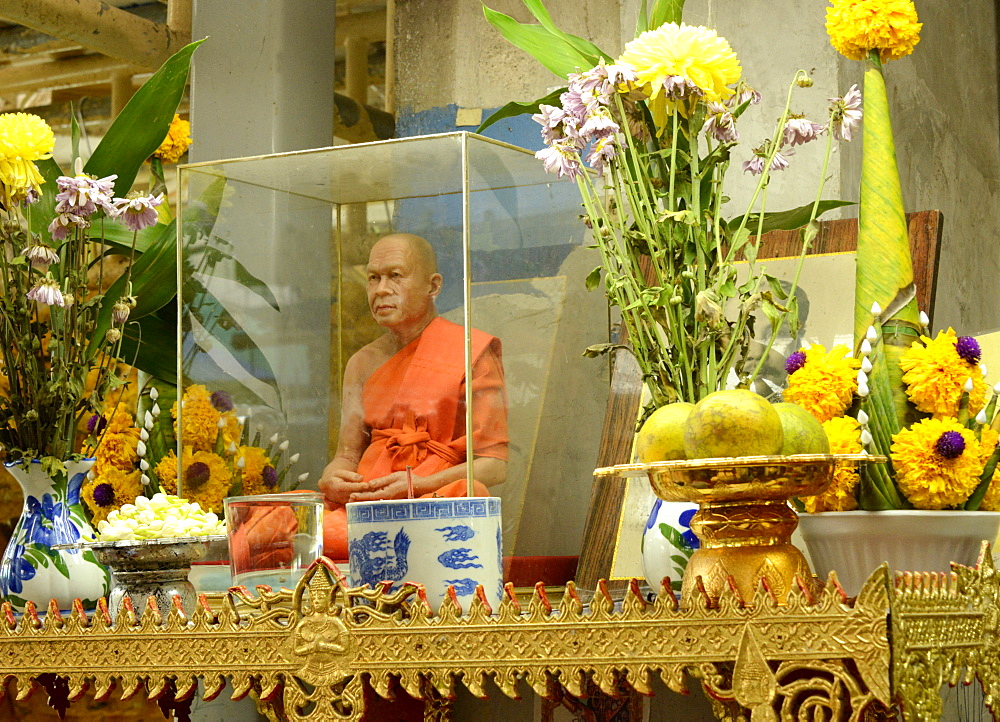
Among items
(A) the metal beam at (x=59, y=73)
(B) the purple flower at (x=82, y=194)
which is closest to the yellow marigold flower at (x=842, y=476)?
(B) the purple flower at (x=82, y=194)

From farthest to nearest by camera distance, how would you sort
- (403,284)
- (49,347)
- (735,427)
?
(49,347)
(403,284)
(735,427)

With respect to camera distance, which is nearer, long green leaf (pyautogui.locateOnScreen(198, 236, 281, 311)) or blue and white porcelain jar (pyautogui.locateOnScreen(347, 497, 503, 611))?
blue and white porcelain jar (pyautogui.locateOnScreen(347, 497, 503, 611))

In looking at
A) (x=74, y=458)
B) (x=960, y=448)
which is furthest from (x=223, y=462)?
(x=960, y=448)

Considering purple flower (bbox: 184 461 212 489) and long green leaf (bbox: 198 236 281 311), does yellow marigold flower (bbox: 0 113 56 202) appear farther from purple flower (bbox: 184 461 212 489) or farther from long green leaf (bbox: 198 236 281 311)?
purple flower (bbox: 184 461 212 489)

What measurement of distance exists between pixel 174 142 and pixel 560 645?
87 centimetres

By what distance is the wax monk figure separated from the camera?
103 cm

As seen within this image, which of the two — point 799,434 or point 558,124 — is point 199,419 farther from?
point 799,434

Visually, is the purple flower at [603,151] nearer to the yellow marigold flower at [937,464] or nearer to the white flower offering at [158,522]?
the yellow marigold flower at [937,464]

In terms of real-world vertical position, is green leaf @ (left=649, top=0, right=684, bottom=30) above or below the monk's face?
above

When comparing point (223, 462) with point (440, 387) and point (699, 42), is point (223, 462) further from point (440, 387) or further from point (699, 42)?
point (699, 42)

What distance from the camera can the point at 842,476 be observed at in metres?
0.88

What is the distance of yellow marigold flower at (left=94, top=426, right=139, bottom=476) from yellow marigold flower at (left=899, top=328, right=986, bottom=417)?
0.81m

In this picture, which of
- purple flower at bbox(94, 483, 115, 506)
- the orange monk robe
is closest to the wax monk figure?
the orange monk robe

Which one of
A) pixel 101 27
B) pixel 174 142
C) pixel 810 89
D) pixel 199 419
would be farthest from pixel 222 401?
pixel 101 27
